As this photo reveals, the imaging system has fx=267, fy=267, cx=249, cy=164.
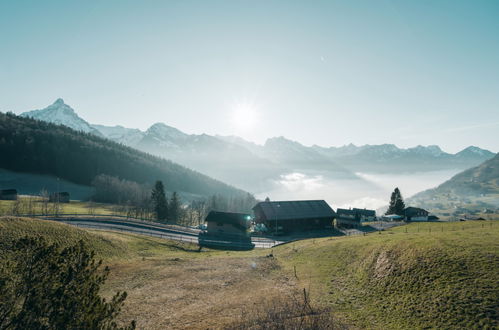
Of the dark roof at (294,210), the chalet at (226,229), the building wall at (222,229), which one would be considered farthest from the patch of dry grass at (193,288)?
the dark roof at (294,210)

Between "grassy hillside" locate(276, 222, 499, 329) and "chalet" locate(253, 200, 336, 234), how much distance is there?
42.8m

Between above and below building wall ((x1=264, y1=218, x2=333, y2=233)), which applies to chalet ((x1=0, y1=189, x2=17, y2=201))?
above

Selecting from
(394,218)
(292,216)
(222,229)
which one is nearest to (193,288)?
(222,229)

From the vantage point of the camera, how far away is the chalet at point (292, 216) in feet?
281

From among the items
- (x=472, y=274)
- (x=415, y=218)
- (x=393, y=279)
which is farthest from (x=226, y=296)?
(x=415, y=218)

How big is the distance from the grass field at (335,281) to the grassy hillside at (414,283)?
3.3 inches

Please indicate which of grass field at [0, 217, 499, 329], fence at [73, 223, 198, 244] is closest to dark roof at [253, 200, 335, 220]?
fence at [73, 223, 198, 244]

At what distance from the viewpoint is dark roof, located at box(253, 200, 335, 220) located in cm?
8662

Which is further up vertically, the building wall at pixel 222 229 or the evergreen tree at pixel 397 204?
the evergreen tree at pixel 397 204

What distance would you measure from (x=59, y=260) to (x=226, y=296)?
76.9 feet

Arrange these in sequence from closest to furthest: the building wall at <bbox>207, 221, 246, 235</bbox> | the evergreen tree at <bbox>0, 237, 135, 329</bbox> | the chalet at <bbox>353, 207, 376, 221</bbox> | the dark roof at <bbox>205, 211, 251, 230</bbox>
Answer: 1. the evergreen tree at <bbox>0, 237, 135, 329</bbox>
2. the building wall at <bbox>207, 221, 246, 235</bbox>
3. the dark roof at <bbox>205, 211, 251, 230</bbox>
4. the chalet at <bbox>353, 207, 376, 221</bbox>

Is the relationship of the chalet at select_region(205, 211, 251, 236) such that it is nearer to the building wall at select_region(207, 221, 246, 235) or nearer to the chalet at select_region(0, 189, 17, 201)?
the building wall at select_region(207, 221, 246, 235)

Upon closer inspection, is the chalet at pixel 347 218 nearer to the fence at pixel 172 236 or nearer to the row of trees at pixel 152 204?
the fence at pixel 172 236

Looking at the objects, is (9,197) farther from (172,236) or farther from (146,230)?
(172,236)
